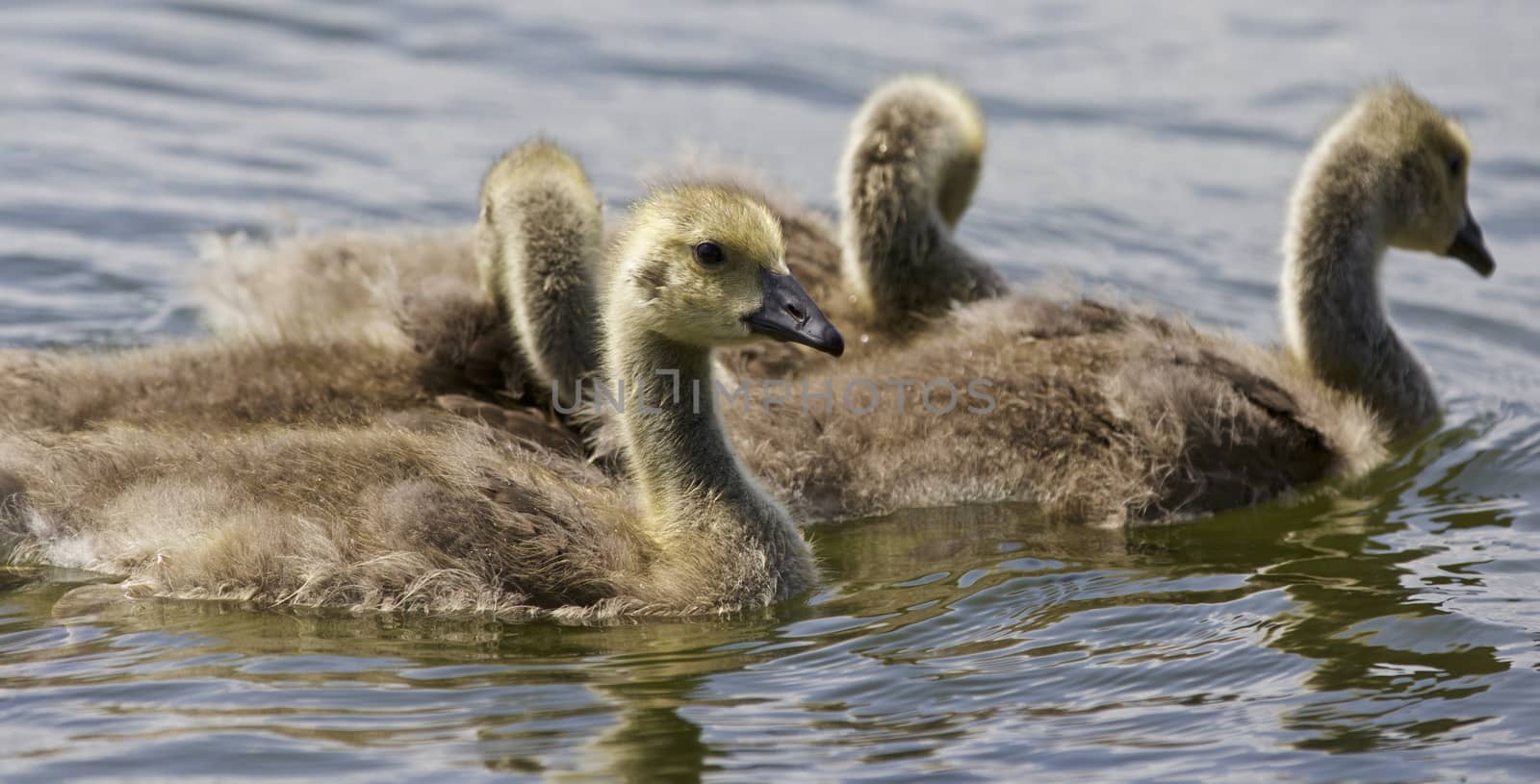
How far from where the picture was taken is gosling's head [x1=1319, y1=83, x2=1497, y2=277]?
8.66 metres

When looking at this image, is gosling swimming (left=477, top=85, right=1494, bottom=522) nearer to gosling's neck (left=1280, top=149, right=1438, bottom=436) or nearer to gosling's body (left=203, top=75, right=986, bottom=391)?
gosling's neck (left=1280, top=149, right=1438, bottom=436)

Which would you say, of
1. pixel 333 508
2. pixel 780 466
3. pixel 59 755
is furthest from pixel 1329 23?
pixel 59 755

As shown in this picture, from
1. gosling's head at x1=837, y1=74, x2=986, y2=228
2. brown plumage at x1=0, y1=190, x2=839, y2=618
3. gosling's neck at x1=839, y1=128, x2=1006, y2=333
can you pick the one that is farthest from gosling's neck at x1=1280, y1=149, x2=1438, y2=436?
brown plumage at x1=0, y1=190, x2=839, y2=618

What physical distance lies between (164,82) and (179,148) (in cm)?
135

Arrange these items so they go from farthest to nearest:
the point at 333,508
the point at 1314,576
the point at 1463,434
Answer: the point at 1463,434 → the point at 1314,576 → the point at 333,508

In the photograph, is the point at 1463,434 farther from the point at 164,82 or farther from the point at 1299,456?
the point at 164,82

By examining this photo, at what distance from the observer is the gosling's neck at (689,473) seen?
21.1 ft

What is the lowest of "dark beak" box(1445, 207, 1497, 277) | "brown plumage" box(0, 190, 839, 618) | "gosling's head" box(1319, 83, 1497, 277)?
"brown plumage" box(0, 190, 839, 618)

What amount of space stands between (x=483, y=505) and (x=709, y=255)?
1070 mm

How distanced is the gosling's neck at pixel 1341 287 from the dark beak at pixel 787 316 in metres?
3.06

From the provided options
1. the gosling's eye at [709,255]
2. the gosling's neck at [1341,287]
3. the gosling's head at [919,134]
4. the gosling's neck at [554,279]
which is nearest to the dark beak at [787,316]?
the gosling's eye at [709,255]

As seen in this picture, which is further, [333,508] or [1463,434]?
[1463,434]

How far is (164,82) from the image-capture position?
45.1 ft

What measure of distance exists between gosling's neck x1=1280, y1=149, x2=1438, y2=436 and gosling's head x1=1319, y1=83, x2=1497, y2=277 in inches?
2.7
